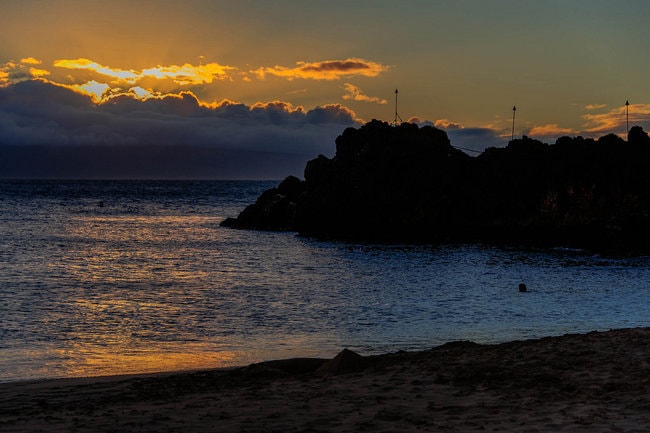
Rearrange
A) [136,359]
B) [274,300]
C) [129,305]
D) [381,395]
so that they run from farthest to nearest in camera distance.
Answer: [274,300] → [129,305] → [136,359] → [381,395]

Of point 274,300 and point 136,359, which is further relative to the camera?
point 274,300

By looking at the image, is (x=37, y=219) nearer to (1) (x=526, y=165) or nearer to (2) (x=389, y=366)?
(1) (x=526, y=165)

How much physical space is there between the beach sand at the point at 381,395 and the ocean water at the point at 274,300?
3743mm

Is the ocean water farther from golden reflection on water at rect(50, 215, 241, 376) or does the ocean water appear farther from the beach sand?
the beach sand

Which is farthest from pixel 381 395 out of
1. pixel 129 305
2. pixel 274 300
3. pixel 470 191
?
pixel 470 191

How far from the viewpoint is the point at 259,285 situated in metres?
36.8

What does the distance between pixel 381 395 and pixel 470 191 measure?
61.1 metres

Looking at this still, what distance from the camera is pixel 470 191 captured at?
239 ft

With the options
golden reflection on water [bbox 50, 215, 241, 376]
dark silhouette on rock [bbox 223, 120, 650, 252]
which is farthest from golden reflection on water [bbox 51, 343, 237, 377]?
dark silhouette on rock [bbox 223, 120, 650, 252]

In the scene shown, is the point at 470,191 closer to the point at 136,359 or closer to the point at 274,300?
the point at 274,300

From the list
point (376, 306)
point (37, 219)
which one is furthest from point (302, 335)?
point (37, 219)

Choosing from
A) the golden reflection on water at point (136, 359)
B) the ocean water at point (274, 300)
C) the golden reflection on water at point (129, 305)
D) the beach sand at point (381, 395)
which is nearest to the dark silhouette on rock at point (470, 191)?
Result: the ocean water at point (274, 300)

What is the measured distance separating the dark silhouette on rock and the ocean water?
7.65m

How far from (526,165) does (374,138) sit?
1601cm
